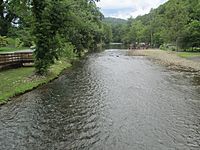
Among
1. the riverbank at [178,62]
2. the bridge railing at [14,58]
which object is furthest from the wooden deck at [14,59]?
the riverbank at [178,62]

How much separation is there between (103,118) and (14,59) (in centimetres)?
2120

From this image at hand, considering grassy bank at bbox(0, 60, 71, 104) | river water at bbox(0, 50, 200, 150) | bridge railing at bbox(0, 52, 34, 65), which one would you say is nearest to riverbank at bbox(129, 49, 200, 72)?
river water at bbox(0, 50, 200, 150)

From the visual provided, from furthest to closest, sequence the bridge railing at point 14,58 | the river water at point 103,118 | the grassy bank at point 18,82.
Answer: the bridge railing at point 14,58 < the grassy bank at point 18,82 < the river water at point 103,118

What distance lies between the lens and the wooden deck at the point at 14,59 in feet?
101

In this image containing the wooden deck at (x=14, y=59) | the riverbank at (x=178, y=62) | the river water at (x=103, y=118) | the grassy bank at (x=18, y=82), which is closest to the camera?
the river water at (x=103, y=118)

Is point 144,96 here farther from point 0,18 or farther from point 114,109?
point 0,18

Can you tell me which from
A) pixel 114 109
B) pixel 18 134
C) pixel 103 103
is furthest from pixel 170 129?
pixel 18 134

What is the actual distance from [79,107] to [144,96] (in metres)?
5.78

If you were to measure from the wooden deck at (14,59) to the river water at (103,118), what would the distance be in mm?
8656

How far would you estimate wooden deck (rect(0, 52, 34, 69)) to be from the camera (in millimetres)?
30656

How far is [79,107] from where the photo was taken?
17.4 meters

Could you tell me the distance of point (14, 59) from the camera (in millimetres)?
33156

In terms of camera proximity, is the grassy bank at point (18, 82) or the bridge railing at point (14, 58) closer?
the grassy bank at point (18, 82)

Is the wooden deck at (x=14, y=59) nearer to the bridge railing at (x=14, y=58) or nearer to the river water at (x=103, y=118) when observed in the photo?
the bridge railing at (x=14, y=58)
